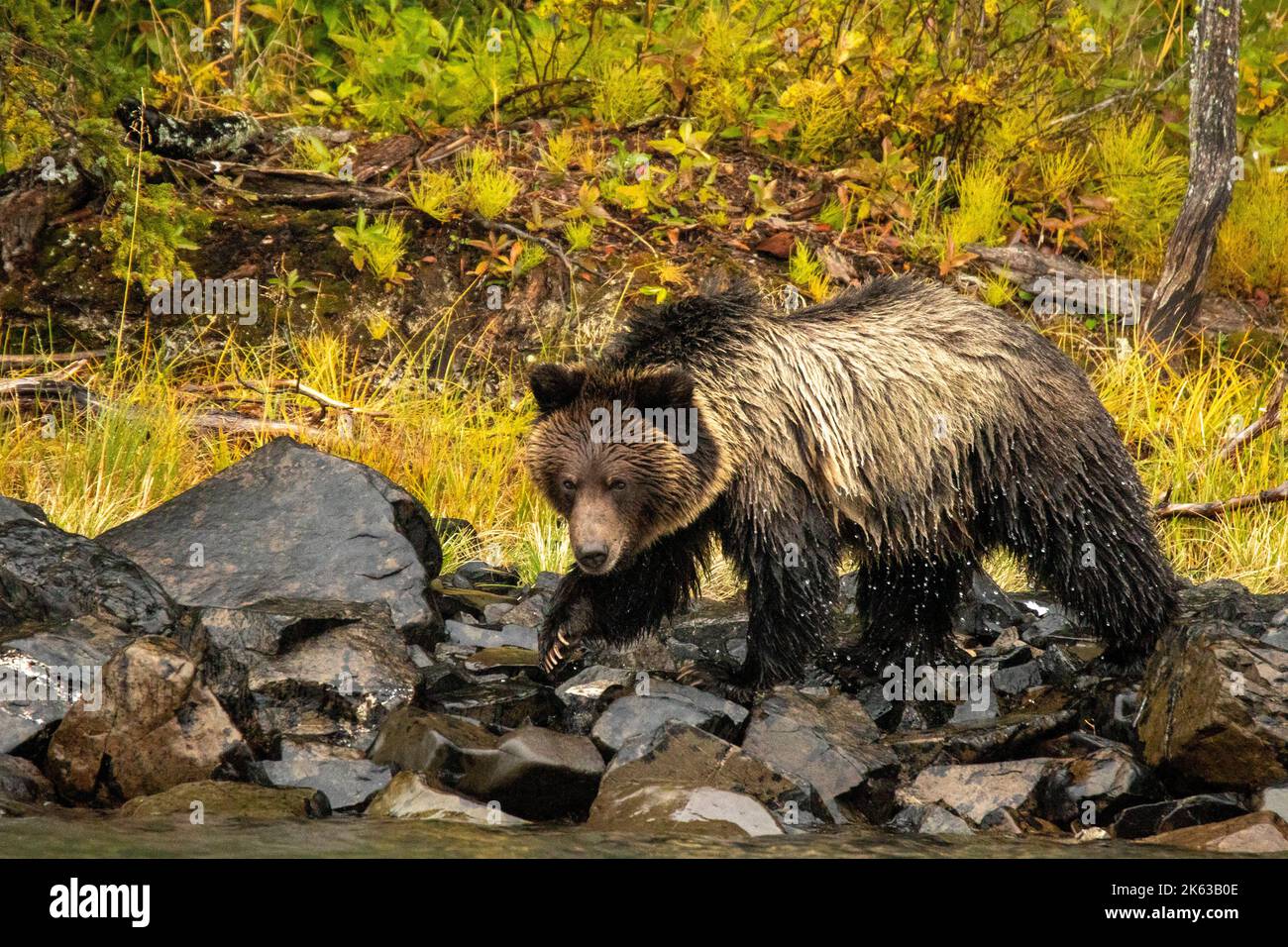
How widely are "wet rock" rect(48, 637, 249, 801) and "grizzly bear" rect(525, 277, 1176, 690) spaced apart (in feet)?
5.30

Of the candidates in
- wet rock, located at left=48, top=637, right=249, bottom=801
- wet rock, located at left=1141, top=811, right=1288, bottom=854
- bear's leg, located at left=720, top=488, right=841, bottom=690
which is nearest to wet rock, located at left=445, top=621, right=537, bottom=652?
bear's leg, located at left=720, top=488, right=841, bottom=690

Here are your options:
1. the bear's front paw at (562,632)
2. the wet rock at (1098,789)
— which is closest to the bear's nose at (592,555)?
the bear's front paw at (562,632)

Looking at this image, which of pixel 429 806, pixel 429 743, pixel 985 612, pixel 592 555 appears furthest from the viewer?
pixel 985 612

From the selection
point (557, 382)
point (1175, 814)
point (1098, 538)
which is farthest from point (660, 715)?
point (1098, 538)

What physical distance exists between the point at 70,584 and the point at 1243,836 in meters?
4.66

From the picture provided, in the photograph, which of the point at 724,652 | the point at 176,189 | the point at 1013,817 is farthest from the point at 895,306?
the point at 176,189

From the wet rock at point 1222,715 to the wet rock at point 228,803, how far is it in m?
3.10

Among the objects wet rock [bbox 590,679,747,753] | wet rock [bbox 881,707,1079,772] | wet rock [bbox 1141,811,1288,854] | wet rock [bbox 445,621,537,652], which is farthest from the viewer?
Result: wet rock [bbox 445,621,537,652]

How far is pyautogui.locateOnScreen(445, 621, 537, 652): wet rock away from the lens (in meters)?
7.23

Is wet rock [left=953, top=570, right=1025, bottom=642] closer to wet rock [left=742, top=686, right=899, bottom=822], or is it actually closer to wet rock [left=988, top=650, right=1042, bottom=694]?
wet rock [left=988, top=650, right=1042, bottom=694]

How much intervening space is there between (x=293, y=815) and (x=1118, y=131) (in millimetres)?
9676

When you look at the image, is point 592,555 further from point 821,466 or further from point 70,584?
point 70,584

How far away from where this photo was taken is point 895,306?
700 centimetres

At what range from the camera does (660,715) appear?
581 centimetres
